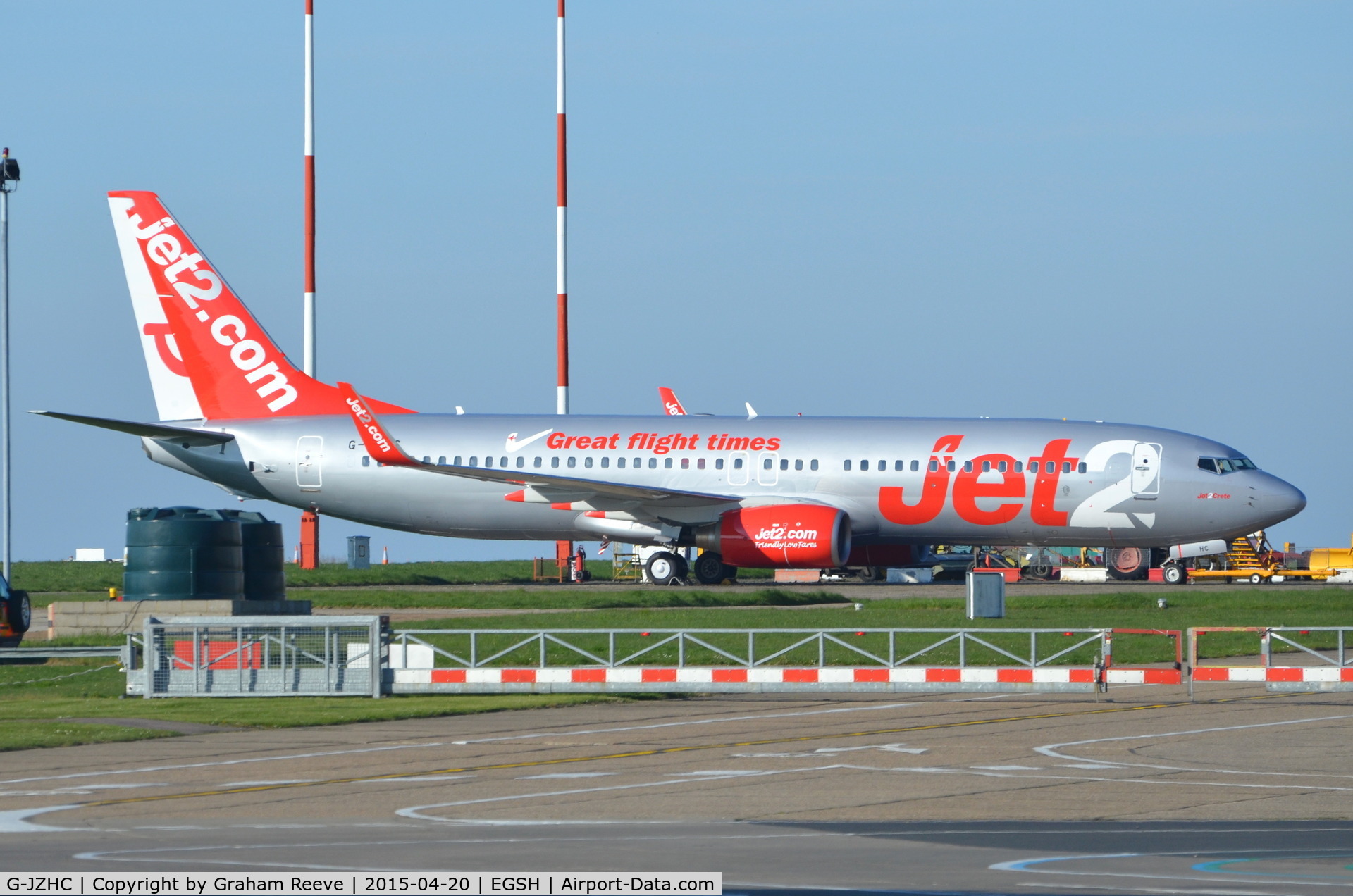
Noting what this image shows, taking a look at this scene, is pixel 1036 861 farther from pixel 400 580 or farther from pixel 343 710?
pixel 400 580

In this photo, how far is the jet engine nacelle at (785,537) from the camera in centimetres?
4162

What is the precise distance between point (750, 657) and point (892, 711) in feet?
8.41

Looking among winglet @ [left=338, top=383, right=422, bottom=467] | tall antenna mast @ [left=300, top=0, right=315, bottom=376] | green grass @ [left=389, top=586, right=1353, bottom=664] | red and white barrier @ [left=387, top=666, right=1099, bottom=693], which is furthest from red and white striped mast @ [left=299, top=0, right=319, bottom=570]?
red and white barrier @ [left=387, top=666, right=1099, bottom=693]

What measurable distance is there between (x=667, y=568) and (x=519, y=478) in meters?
4.92

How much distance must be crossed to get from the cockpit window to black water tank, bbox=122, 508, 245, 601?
76.3 feet

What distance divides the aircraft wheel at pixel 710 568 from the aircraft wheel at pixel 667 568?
422mm

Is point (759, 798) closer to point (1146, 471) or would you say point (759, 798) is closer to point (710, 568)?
point (1146, 471)

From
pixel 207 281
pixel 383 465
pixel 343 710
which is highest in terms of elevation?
pixel 207 281

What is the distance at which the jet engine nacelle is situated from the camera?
137 feet

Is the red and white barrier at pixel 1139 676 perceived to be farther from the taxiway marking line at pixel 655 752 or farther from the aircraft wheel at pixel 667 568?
the aircraft wheel at pixel 667 568

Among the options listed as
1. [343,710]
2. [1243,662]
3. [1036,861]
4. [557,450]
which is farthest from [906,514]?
[1036,861]

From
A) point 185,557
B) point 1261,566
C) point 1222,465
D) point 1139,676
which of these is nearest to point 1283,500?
point 1222,465

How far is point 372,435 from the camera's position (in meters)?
42.5

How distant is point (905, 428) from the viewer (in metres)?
43.5
